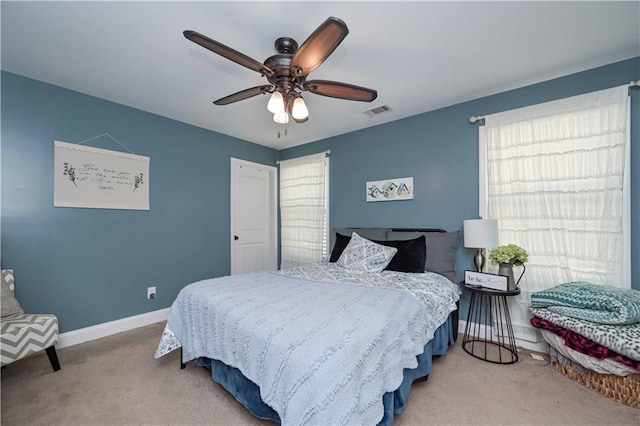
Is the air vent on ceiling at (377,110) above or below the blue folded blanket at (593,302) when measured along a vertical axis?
above

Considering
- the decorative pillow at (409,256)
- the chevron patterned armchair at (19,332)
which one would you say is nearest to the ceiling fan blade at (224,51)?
the decorative pillow at (409,256)

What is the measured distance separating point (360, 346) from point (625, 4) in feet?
8.54

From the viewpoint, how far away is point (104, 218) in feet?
9.59

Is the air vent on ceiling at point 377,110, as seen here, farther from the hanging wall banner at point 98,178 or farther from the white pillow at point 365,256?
the hanging wall banner at point 98,178

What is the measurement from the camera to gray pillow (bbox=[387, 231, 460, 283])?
277 cm

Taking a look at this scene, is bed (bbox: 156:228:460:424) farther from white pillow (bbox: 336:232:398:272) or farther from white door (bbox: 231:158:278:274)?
white door (bbox: 231:158:278:274)

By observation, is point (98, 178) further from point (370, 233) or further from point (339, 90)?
point (370, 233)

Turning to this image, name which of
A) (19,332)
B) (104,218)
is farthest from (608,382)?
(104,218)

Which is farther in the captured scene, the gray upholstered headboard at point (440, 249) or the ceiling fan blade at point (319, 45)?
the gray upholstered headboard at point (440, 249)

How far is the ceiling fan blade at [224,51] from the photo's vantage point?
1371mm

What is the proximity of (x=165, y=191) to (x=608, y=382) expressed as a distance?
14.5 ft

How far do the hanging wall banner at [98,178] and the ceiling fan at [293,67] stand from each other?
5.61 ft

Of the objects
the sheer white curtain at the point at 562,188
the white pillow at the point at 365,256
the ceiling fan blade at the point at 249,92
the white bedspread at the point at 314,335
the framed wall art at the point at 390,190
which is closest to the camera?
the white bedspread at the point at 314,335

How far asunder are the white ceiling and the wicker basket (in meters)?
2.36
